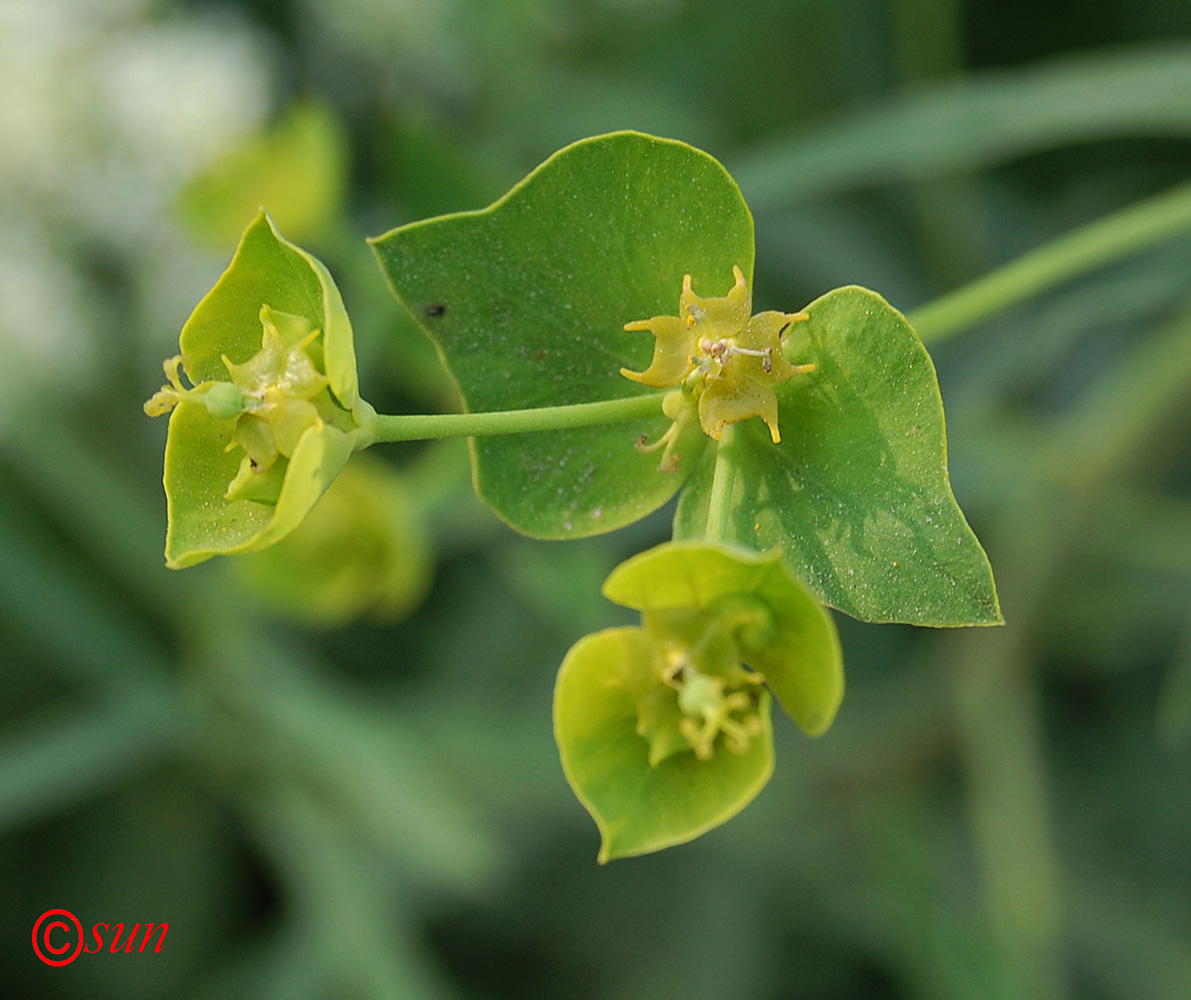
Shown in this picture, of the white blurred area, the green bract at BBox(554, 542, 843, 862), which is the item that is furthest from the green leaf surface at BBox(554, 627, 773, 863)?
the white blurred area

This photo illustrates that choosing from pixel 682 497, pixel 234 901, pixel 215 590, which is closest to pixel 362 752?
pixel 215 590

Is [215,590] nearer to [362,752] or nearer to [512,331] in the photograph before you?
[362,752]

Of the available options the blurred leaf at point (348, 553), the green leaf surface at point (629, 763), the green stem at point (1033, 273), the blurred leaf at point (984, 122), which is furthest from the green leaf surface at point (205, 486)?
the blurred leaf at point (984, 122)

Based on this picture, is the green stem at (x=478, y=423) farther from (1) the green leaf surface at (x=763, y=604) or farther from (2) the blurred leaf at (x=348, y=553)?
(2) the blurred leaf at (x=348, y=553)

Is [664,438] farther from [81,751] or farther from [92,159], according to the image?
[92,159]

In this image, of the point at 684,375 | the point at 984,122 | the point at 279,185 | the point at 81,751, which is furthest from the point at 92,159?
the point at 684,375
